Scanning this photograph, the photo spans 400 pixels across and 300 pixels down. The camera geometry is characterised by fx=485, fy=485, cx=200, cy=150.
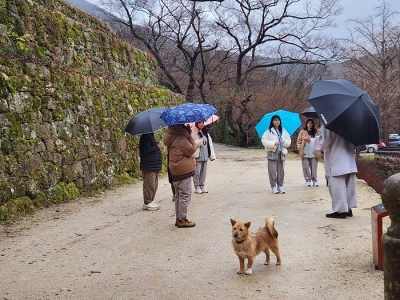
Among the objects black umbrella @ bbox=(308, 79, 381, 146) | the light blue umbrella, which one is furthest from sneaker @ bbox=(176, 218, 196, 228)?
the light blue umbrella

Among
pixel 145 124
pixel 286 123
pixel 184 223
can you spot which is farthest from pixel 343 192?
pixel 286 123

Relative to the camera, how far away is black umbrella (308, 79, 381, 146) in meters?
6.81

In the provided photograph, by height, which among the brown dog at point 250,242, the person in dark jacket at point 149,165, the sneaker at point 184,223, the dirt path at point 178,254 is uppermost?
the person in dark jacket at point 149,165

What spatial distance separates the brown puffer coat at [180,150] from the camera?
6754 millimetres

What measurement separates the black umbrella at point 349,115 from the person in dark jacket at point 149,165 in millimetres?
2897

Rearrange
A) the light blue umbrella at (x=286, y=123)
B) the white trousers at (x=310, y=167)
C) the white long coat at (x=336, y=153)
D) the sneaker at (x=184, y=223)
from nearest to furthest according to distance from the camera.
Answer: the sneaker at (x=184, y=223) < the white long coat at (x=336, y=153) < the light blue umbrella at (x=286, y=123) < the white trousers at (x=310, y=167)

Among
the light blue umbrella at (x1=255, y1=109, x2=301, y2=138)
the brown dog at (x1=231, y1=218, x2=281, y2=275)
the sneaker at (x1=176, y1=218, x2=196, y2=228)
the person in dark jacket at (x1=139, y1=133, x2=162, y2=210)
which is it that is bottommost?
the sneaker at (x1=176, y1=218, x2=196, y2=228)

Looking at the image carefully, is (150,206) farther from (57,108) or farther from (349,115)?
(349,115)

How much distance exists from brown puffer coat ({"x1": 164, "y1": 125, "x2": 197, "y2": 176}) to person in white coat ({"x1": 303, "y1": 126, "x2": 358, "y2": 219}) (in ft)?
6.56

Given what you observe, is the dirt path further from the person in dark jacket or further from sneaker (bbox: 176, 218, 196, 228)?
the person in dark jacket

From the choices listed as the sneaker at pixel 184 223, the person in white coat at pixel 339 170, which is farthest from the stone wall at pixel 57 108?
the person in white coat at pixel 339 170

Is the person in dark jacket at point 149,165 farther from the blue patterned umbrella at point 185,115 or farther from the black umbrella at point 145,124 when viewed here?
the blue patterned umbrella at point 185,115

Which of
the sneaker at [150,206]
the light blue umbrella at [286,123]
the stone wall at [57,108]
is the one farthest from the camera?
the light blue umbrella at [286,123]

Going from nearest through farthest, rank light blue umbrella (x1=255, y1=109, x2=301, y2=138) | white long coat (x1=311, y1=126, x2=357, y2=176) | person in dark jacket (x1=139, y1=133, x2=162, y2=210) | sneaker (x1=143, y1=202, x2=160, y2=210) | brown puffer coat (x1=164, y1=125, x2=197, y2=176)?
brown puffer coat (x1=164, y1=125, x2=197, y2=176) < white long coat (x1=311, y1=126, x2=357, y2=176) < person in dark jacket (x1=139, y1=133, x2=162, y2=210) < sneaker (x1=143, y1=202, x2=160, y2=210) < light blue umbrella (x1=255, y1=109, x2=301, y2=138)
